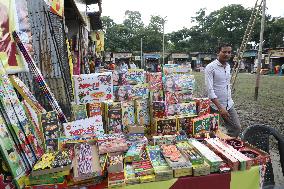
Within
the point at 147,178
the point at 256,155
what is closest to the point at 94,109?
the point at 147,178

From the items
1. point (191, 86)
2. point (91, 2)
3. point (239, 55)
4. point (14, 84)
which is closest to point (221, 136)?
point (191, 86)

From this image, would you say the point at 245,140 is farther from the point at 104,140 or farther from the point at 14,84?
the point at 14,84

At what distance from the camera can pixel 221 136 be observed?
3.14m

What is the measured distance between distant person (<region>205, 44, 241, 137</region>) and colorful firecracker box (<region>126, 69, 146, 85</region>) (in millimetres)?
1150

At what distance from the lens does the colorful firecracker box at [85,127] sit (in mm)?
2828

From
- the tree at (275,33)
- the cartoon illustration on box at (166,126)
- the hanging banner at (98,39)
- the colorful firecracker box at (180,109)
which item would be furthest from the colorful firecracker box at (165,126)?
the tree at (275,33)

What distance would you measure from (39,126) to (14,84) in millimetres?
612

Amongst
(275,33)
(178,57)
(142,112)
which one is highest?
(275,33)

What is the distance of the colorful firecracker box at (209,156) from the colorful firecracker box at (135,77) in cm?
118

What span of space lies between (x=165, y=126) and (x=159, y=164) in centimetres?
86

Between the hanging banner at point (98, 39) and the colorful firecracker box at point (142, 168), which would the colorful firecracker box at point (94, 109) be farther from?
the hanging banner at point (98, 39)

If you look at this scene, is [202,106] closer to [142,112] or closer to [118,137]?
[142,112]

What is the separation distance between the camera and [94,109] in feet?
10.3

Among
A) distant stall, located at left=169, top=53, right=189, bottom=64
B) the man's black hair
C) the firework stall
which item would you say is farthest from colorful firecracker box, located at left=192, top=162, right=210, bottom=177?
distant stall, located at left=169, top=53, right=189, bottom=64
